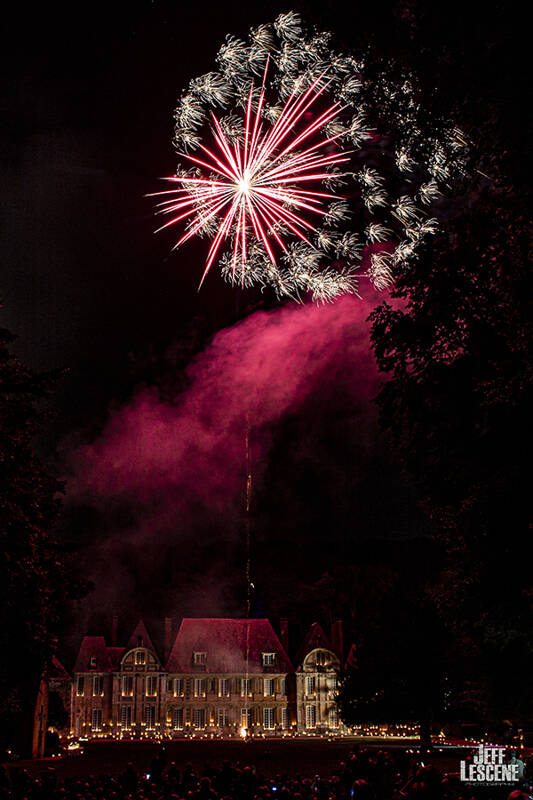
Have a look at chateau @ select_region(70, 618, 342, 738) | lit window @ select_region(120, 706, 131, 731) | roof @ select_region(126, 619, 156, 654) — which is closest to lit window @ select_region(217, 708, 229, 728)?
chateau @ select_region(70, 618, 342, 738)

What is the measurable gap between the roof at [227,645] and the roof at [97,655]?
4.87 m

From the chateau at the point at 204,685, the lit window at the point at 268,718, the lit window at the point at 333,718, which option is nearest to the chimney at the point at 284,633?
the chateau at the point at 204,685

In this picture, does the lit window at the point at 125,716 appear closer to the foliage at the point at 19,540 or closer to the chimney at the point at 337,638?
the chimney at the point at 337,638

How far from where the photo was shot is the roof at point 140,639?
81.0m

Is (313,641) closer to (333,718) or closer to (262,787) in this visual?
(333,718)

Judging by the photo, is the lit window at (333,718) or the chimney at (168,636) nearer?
the lit window at (333,718)

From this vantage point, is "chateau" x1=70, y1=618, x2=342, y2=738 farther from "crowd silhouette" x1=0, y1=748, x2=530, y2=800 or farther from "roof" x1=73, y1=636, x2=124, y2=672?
"crowd silhouette" x1=0, y1=748, x2=530, y2=800

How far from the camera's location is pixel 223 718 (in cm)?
7962

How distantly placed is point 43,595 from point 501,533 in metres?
14.5

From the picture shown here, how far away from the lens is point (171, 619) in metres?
84.7

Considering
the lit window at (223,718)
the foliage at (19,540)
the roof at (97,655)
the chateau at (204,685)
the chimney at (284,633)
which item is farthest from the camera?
the chimney at (284,633)

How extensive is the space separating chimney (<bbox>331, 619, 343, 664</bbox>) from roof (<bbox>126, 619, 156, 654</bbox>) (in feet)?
53.6

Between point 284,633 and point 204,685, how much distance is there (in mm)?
8889

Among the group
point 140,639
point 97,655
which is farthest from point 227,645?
point 97,655
